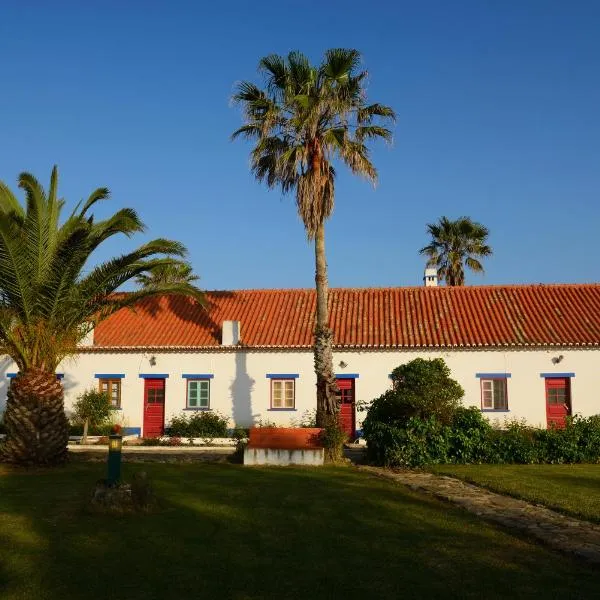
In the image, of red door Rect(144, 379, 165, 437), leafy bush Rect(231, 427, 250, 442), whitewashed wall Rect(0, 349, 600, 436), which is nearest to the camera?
leafy bush Rect(231, 427, 250, 442)

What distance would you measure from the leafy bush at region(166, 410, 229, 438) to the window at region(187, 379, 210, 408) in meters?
0.60

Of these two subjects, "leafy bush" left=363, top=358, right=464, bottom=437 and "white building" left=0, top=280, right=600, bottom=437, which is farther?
"white building" left=0, top=280, right=600, bottom=437

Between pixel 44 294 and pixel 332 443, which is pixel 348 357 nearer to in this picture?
pixel 332 443

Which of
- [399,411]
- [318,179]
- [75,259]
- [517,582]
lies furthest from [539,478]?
[75,259]

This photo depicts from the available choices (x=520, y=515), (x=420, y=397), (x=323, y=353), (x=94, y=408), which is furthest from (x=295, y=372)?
(x=520, y=515)

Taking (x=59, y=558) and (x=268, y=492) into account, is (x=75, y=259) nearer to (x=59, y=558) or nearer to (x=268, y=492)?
(x=268, y=492)

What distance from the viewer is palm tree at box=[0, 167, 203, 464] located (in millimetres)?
15930

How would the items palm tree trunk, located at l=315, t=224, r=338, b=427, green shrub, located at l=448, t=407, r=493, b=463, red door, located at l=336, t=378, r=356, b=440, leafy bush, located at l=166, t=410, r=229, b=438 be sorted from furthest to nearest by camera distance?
1. red door, located at l=336, t=378, r=356, b=440
2. leafy bush, located at l=166, t=410, r=229, b=438
3. palm tree trunk, located at l=315, t=224, r=338, b=427
4. green shrub, located at l=448, t=407, r=493, b=463

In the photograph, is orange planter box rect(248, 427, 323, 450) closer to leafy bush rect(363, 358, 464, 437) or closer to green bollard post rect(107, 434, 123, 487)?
leafy bush rect(363, 358, 464, 437)

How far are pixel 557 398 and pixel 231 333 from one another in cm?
1256

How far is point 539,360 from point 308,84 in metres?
13.4

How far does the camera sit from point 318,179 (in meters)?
20.1

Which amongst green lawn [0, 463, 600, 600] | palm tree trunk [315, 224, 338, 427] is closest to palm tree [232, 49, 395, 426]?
palm tree trunk [315, 224, 338, 427]

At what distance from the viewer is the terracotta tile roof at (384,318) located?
2612cm
